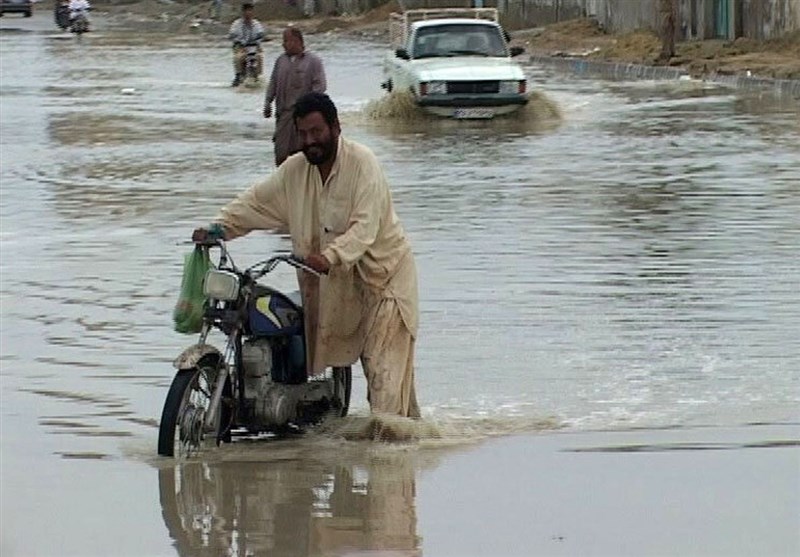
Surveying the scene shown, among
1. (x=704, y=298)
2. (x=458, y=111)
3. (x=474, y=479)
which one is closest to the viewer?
(x=474, y=479)

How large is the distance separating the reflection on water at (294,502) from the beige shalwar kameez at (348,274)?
0.36 metres

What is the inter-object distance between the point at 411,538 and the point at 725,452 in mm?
1832

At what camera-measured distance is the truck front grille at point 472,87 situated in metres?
27.3

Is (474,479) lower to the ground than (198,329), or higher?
lower

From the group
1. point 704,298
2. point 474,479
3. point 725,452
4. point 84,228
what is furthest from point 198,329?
point 84,228

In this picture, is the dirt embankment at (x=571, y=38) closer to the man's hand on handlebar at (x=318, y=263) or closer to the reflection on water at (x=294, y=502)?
the reflection on water at (x=294, y=502)

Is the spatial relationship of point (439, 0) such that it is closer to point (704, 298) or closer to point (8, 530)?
point (704, 298)

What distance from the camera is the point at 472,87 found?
27391 mm

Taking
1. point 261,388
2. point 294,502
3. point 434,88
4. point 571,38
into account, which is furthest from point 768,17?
point 294,502

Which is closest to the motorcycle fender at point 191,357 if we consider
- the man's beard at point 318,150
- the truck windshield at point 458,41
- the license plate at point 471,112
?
the man's beard at point 318,150

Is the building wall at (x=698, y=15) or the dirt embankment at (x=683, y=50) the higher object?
the building wall at (x=698, y=15)

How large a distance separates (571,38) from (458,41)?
929 inches

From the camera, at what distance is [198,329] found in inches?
330

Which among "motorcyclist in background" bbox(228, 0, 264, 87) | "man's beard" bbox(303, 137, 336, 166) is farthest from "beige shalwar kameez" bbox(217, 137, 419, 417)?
"motorcyclist in background" bbox(228, 0, 264, 87)
